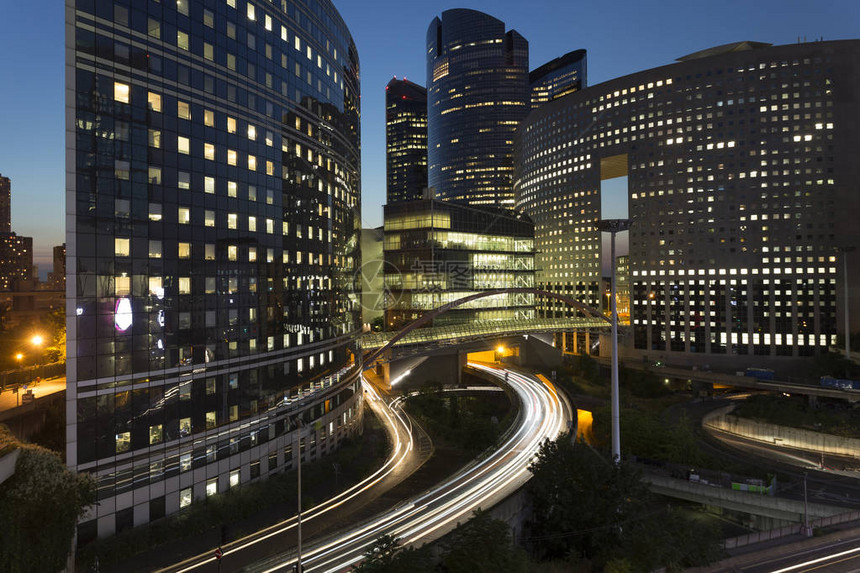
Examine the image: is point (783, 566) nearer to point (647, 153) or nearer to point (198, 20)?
point (198, 20)

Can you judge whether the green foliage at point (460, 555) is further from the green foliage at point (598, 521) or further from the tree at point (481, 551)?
the green foliage at point (598, 521)

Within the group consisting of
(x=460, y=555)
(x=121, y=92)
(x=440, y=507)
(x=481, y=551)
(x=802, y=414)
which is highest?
(x=121, y=92)

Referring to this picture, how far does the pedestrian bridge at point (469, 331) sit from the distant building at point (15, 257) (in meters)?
159

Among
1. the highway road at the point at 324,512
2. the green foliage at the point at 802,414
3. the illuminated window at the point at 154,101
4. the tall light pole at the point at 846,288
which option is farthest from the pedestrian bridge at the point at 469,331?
the tall light pole at the point at 846,288

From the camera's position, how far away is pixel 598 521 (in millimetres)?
32906

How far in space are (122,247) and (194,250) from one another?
518cm

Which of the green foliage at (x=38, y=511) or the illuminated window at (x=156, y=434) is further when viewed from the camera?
the illuminated window at (x=156, y=434)

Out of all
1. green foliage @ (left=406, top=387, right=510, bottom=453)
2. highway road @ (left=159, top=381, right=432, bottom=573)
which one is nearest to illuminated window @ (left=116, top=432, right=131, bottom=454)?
highway road @ (left=159, top=381, right=432, bottom=573)

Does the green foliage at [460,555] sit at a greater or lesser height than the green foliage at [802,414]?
greater

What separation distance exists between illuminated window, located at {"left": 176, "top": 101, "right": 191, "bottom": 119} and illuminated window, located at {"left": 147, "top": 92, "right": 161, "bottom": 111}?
4.85 feet

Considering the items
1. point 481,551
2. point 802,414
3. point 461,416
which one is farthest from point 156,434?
point 802,414

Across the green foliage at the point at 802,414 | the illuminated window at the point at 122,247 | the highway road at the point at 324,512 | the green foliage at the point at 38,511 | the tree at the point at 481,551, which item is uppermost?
the illuminated window at the point at 122,247

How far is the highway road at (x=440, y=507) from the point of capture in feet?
86.4

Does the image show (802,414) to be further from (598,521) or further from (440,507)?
(440,507)
